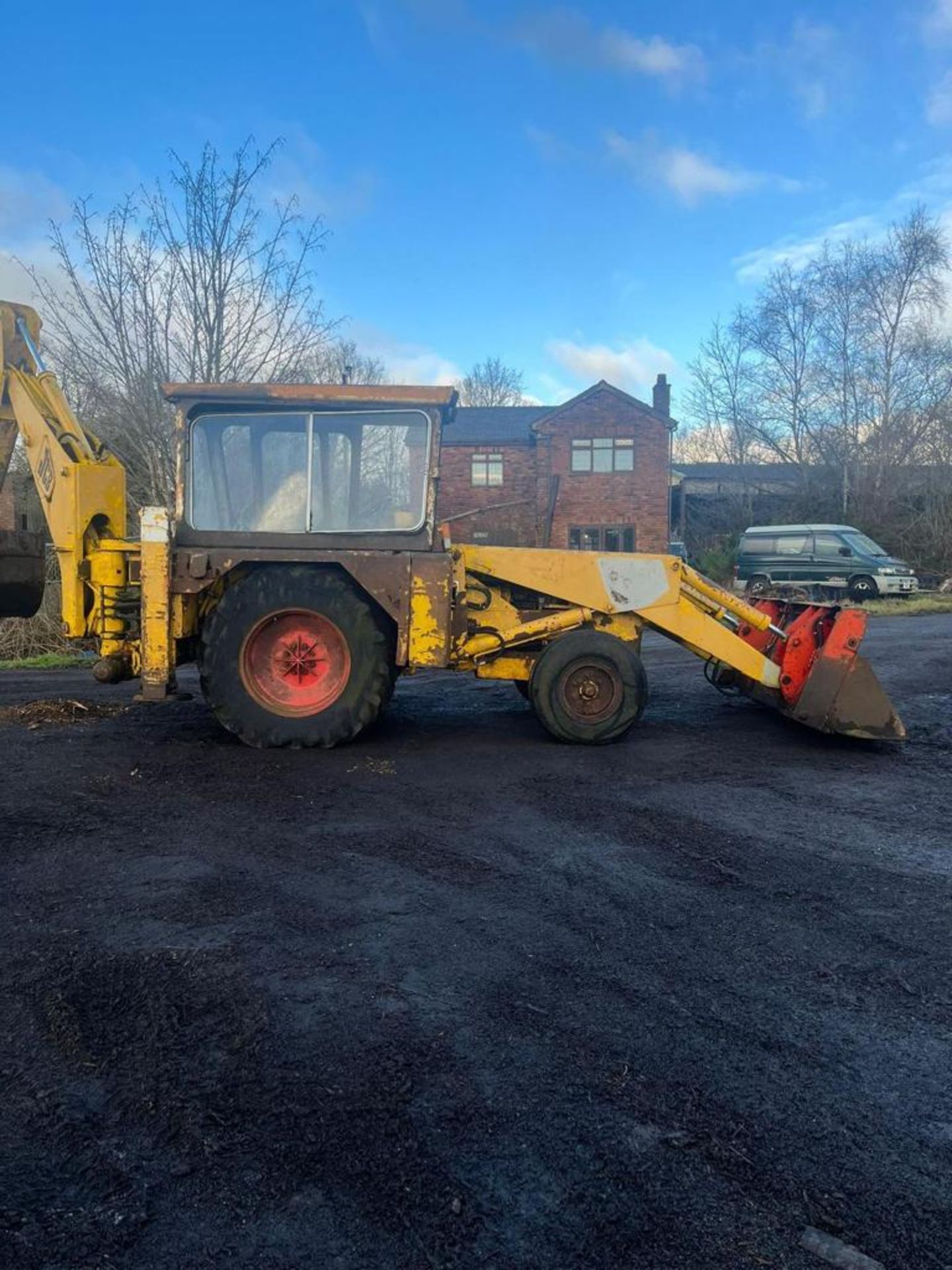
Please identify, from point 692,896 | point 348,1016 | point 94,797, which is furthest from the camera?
point 94,797

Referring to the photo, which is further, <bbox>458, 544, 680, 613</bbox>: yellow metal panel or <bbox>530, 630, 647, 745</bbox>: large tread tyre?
<bbox>458, 544, 680, 613</bbox>: yellow metal panel

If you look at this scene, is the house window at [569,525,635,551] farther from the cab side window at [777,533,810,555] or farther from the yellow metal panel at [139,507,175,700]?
the yellow metal panel at [139,507,175,700]

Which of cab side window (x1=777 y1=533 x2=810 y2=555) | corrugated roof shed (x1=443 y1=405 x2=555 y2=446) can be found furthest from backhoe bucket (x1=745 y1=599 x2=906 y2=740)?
corrugated roof shed (x1=443 y1=405 x2=555 y2=446)

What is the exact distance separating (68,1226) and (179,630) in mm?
4802

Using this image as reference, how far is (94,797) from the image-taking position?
505 cm

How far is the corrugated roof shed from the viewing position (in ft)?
107

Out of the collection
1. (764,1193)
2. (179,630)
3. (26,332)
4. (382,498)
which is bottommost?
(764,1193)

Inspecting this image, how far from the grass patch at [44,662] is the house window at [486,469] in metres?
22.9

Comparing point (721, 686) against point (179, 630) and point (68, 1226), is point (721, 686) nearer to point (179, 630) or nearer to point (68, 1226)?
point (179, 630)

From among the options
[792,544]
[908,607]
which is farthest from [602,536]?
[908,607]

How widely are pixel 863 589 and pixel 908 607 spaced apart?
10.0 feet

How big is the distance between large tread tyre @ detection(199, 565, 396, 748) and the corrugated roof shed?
83.3 feet

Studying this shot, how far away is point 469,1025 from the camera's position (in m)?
2.68

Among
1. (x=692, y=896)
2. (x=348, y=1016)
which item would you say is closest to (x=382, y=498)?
(x=692, y=896)
